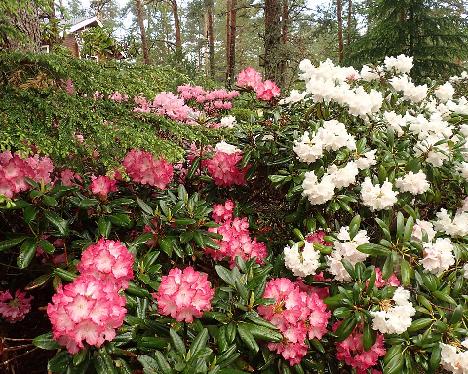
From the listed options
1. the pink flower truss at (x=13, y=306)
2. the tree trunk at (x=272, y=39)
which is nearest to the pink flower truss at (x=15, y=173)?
the pink flower truss at (x=13, y=306)

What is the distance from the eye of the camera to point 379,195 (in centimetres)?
190

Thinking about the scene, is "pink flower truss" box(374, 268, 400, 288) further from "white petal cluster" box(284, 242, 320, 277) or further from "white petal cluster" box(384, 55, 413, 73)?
"white petal cluster" box(384, 55, 413, 73)

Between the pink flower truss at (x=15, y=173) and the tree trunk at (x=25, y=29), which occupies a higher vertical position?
the tree trunk at (x=25, y=29)

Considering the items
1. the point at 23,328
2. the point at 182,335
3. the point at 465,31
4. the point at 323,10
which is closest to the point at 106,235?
the point at 182,335

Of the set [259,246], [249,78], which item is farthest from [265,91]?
[259,246]

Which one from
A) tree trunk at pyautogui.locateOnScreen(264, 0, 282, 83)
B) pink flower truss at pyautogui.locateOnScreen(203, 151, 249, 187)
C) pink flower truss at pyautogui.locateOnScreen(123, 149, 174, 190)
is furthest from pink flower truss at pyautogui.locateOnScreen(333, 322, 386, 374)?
tree trunk at pyautogui.locateOnScreen(264, 0, 282, 83)

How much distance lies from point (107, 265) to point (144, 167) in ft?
2.71

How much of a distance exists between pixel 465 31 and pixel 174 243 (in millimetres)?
7525

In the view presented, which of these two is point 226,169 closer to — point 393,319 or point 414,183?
point 414,183

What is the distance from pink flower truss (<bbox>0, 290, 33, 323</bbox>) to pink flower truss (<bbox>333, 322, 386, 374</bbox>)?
1441 millimetres

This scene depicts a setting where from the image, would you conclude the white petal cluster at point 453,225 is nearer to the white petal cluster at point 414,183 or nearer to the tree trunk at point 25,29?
the white petal cluster at point 414,183

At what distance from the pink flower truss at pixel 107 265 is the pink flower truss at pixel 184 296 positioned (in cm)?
14

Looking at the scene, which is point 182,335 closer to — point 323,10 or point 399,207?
point 399,207

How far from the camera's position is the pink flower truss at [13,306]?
6.11 feet
